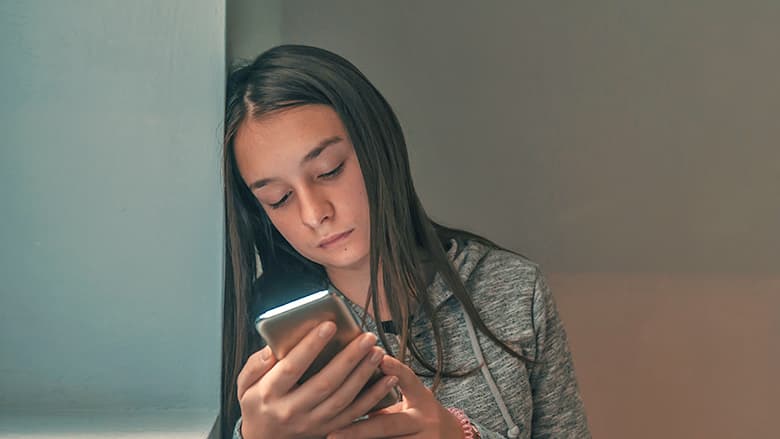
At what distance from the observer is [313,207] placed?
84 cm

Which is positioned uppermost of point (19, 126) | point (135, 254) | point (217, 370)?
point (19, 126)

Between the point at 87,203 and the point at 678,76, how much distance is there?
853 millimetres

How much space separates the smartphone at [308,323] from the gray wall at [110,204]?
0.24 m

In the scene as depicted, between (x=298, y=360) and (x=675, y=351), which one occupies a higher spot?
(x=298, y=360)

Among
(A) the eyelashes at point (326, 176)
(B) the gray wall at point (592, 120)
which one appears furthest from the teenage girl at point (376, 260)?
(B) the gray wall at point (592, 120)

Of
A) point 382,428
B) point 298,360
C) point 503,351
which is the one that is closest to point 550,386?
point 503,351

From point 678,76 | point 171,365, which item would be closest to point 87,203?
point 171,365

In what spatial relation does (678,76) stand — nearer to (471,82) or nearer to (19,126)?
(471,82)

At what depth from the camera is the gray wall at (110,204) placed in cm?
83

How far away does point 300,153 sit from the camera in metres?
0.85

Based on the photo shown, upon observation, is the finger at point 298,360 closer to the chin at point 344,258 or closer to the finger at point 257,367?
the finger at point 257,367

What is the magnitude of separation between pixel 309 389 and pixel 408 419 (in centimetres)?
10

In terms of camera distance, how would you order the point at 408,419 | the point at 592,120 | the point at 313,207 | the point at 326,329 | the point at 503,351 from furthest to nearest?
the point at 592,120 < the point at 503,351 < the point at 313,207 < the point at 408,419 < the point at 326,329

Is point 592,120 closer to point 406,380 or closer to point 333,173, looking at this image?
point 333,173
